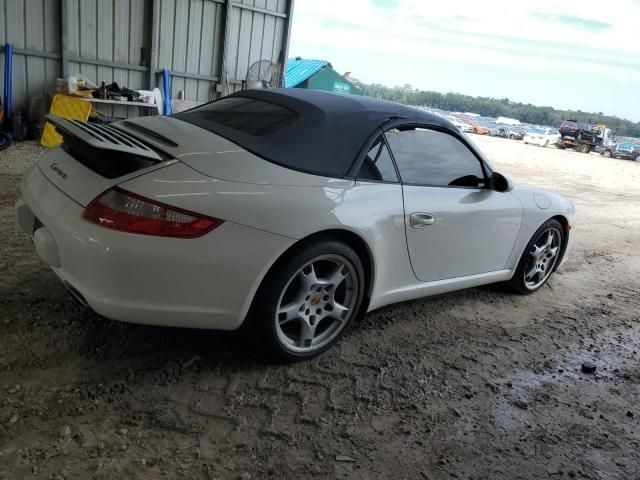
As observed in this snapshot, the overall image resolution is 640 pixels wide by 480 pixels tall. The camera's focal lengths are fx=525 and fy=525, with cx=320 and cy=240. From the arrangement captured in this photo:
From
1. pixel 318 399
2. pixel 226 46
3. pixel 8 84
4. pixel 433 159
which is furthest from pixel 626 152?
pixel 318 399

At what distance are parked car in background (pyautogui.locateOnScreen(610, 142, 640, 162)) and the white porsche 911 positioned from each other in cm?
2983

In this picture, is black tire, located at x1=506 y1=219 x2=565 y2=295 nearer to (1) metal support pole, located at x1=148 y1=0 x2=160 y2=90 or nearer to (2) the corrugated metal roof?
(1) metal support pole, located at x1=148 y1=0 x2=160 y2=90

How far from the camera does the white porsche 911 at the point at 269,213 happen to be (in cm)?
221

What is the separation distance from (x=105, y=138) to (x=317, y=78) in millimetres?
14174

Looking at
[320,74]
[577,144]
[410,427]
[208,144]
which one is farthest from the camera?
[577,144]

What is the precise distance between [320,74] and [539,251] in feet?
42.4

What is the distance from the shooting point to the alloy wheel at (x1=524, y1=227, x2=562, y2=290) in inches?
164

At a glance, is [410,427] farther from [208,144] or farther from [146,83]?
[146,83]

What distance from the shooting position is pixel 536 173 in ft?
48.6

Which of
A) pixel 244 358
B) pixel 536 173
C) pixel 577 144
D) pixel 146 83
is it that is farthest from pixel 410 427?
pixel 577 144

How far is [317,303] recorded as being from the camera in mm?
2752

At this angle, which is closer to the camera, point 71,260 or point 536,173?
point 71,260

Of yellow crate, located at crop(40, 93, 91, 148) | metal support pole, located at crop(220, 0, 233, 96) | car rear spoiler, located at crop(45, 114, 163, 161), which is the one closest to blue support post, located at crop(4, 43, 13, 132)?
yellow crate, located at crop(40, 93, 91, 148)

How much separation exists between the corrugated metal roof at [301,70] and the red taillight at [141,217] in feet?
44.9
